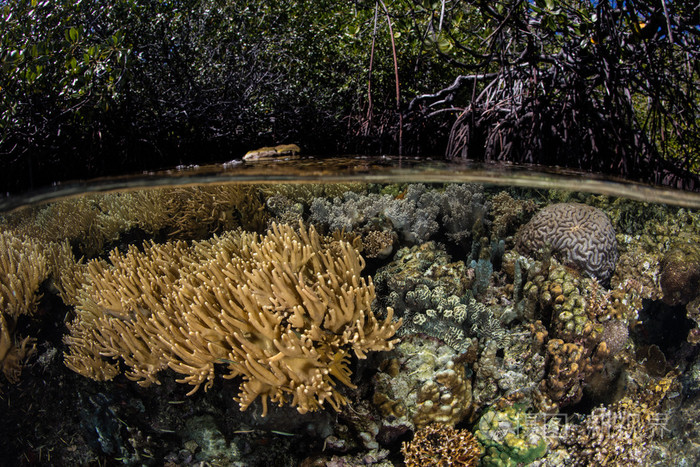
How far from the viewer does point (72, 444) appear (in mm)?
4469

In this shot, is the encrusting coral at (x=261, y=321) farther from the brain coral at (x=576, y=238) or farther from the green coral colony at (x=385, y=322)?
the brain coral at (x=576, y=238)

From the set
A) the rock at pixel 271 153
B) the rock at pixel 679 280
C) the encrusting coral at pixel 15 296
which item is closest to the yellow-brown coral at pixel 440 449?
the rock at pixel 679 280

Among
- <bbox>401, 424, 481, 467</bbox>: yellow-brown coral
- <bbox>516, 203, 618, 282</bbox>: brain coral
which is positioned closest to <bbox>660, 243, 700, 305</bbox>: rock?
<bbox>516, 203, 618, 282</bbox>: brain coral

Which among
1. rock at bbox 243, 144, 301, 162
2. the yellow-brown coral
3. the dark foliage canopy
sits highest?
the dark foliage canopy

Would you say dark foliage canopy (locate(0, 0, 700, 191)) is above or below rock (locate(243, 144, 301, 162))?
above

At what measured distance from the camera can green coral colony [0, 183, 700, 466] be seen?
3.32 meters

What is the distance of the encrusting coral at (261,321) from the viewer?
10.5 ft

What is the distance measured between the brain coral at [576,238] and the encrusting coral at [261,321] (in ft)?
7.17

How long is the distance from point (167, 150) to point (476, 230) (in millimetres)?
8375

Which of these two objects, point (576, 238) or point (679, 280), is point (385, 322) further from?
point (679, 280)

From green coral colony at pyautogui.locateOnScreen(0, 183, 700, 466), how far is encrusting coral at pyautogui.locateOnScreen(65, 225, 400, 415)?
2 cm

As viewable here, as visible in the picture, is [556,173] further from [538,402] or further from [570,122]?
[538,402]

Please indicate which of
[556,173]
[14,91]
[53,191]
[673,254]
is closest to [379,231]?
[556,173]

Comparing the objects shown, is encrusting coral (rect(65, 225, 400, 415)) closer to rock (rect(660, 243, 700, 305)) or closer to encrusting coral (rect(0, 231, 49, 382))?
encrusting coral (rect(0, 231, 49, 382))
